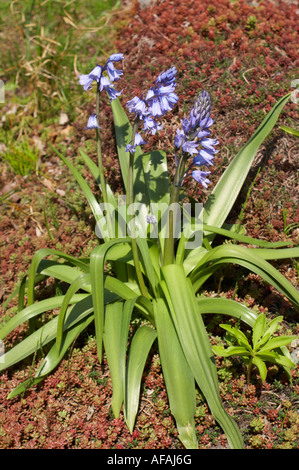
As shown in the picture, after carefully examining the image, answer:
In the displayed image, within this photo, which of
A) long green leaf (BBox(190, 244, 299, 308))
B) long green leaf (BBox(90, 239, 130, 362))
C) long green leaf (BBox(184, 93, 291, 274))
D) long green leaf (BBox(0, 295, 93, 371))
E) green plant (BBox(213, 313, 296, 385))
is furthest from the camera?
long green leaf (BBox(184, 93, 291, 274))

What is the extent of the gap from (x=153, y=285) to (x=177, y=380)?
0.67m

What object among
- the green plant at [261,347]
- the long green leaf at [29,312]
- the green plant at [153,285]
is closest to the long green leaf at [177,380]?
the green plant at [153,285]

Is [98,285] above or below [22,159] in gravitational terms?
below

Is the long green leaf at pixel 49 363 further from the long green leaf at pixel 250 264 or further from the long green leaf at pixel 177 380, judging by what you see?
the long green leaf at pixel 250 264

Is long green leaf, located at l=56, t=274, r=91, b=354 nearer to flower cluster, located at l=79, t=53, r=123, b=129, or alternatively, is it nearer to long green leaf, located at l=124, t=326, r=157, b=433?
long green leaf, located at l=124, t=326, r=157, b=433

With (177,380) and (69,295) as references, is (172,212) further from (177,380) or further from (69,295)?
(177,380)

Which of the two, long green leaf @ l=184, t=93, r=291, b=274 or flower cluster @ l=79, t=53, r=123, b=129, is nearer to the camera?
flower cluster @ l=79, t=53, r=123, b=129

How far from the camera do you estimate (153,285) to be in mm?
3150

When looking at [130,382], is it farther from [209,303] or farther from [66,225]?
[66,225]

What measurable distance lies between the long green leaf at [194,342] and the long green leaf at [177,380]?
9 centimetres

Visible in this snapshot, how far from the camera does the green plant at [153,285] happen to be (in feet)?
9.00

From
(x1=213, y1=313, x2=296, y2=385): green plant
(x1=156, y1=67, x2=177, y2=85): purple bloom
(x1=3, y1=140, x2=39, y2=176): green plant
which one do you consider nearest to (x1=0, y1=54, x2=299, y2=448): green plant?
(x1=156, y1=67, x2=177, y2=85): purple bloom

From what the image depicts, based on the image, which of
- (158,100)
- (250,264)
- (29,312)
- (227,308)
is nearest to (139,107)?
(158,100)

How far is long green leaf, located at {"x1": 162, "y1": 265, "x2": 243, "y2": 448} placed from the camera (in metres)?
2.71
